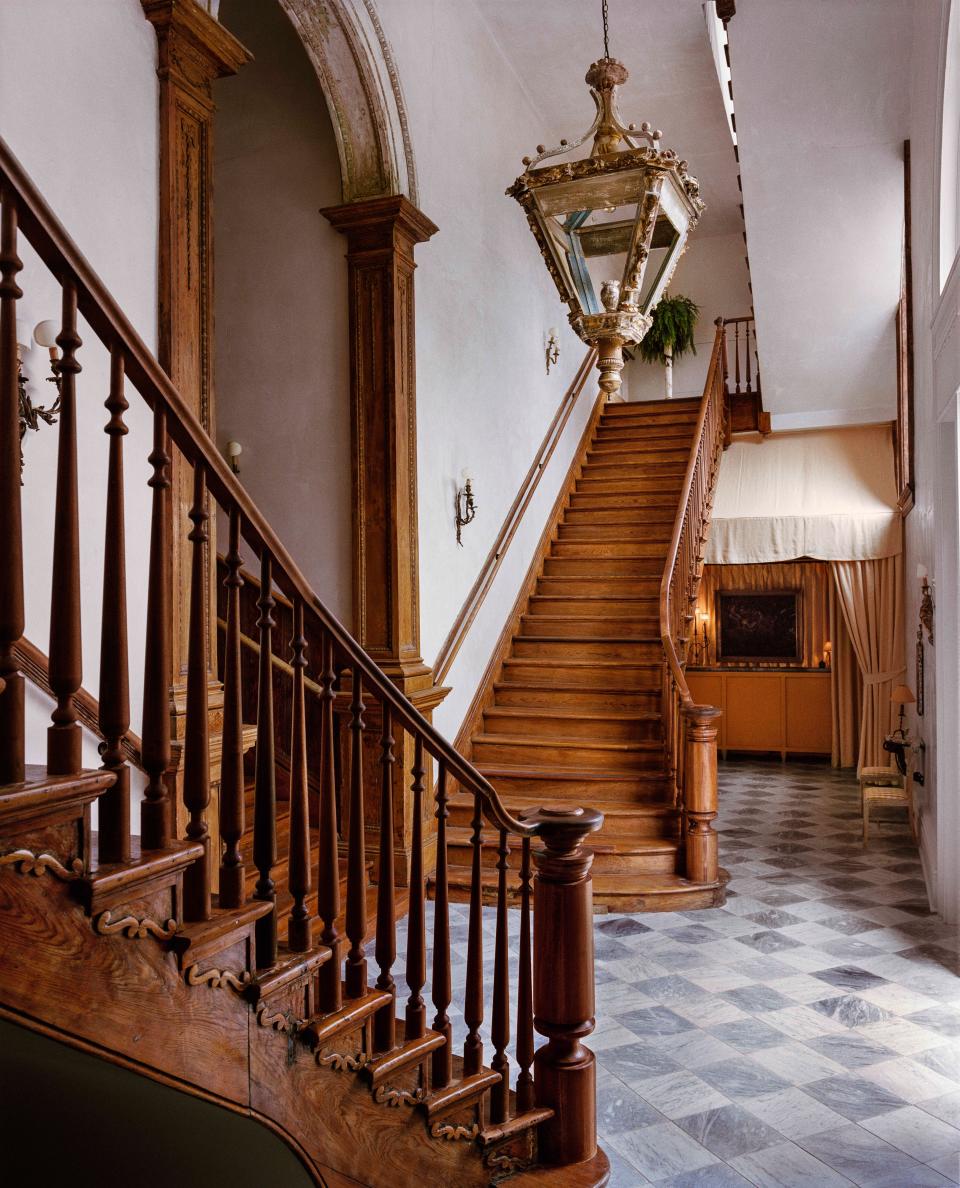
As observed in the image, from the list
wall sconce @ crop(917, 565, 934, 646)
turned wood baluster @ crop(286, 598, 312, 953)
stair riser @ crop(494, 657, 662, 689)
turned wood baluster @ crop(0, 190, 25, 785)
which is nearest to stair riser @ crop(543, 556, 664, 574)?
stair riser @ crop(494, 657, 662, 689)

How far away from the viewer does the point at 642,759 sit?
6.44 meters

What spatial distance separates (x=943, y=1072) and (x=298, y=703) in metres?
2.91

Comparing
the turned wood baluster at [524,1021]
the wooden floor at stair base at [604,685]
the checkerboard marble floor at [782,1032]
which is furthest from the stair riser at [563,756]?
the turned wood baluster at [524,1021]

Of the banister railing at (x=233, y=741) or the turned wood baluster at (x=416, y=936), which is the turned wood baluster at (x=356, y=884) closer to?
the banister railing at (x=233, y=741)

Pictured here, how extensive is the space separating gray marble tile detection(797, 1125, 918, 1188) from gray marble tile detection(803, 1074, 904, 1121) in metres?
0.12

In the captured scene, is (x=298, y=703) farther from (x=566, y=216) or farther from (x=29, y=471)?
(x=566, y=216)

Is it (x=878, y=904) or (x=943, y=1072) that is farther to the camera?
(x=878, y=904)

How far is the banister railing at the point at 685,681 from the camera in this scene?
5.52 meters

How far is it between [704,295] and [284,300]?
779 centimetres

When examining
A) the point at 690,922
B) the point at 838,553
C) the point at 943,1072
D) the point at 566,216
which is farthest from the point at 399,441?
the point at 838,553

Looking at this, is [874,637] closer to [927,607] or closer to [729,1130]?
[927,607]

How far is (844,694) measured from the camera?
1074 centimetres

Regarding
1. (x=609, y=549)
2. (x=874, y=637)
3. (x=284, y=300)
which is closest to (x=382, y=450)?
(x=284, y=300)

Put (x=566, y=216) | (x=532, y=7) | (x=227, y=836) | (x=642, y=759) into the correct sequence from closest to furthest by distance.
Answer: (x=227, y=836), (x=566, y=216), (x=642, y=759), (x=532, y=7)
